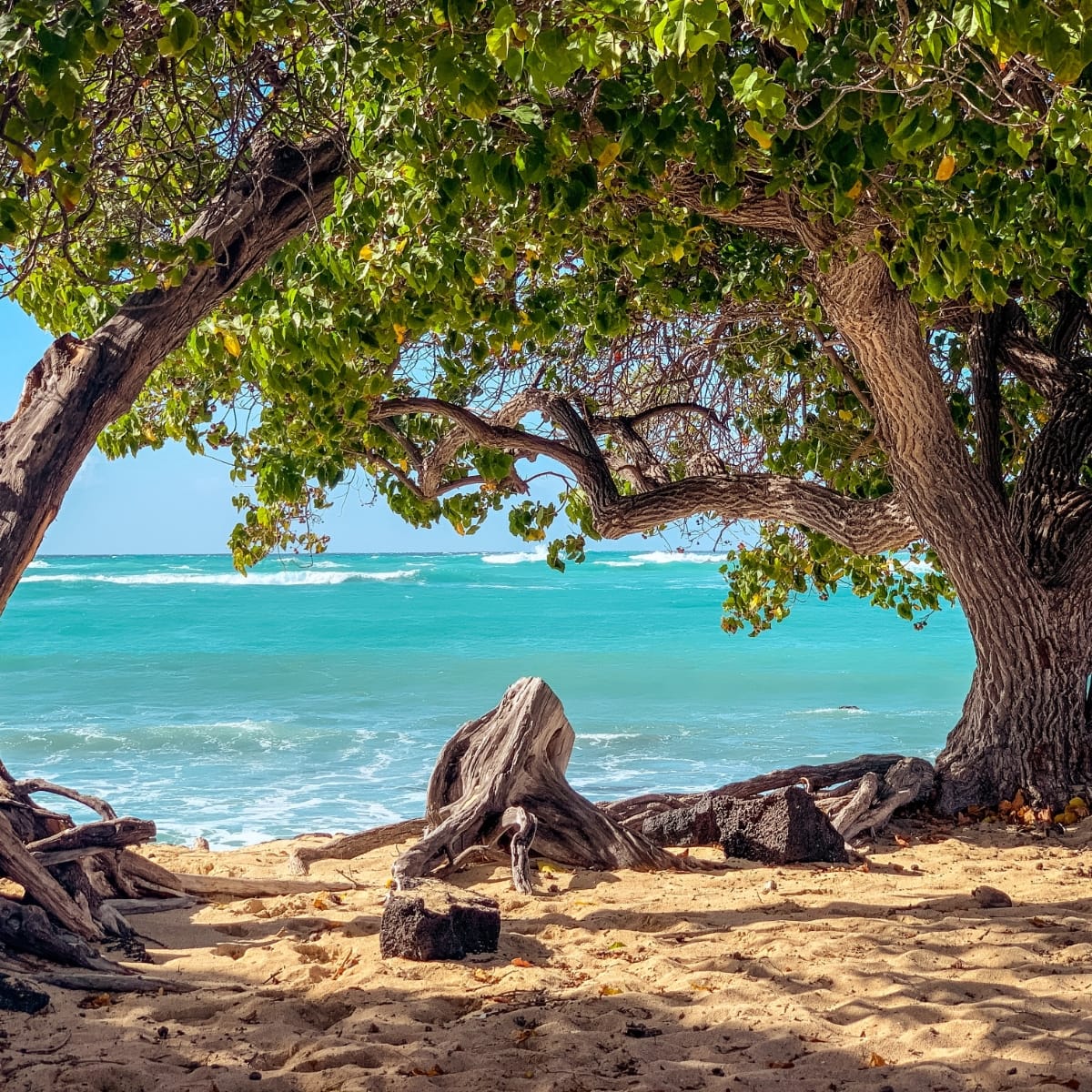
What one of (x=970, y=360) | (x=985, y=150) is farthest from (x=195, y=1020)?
(x=970, y=360)

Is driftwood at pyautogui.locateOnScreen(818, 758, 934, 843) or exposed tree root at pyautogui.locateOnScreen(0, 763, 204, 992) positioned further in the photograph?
driftwood at pyautogui.locateOnScreen(818, 758, 934, 843)

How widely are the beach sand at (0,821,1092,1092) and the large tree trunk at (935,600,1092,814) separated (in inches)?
68.9

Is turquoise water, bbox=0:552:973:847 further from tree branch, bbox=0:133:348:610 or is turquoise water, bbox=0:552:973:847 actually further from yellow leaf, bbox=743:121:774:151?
yellow leaf, bbox=743:121:774:151

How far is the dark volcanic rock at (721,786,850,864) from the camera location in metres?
6.38

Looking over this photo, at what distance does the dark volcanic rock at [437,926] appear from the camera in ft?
14.2

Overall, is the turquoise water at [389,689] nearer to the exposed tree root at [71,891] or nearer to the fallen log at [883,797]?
the fallen log at [883,797]

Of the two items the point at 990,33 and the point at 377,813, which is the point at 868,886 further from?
the point at 377,813

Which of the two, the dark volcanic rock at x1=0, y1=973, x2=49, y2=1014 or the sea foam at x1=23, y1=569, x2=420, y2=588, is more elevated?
the sea foam at x1=23, y1=569, x2=420, y2=588

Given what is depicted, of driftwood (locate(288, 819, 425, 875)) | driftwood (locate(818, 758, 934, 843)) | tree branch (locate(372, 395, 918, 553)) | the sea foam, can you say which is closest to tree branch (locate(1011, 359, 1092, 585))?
tree branch (locate(372, 395, 918, 553))

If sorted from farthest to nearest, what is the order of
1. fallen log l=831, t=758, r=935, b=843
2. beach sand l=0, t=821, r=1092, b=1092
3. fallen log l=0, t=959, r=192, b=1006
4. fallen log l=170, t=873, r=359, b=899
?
fallen log l=831, t=758, r=935, b=843 < fallen log l=170, t=873, r=359, b=899 < fallen log l=0, t=959, r=192, b=1006 < beach sand l=0, t=821, r=1092, b=1092

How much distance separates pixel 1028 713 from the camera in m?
7.39

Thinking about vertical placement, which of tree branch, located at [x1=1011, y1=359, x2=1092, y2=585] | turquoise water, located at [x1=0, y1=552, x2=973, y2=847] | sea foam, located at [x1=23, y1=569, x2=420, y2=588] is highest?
sea foam, located at [x1=23, y1=569, x2=420, y2=588]

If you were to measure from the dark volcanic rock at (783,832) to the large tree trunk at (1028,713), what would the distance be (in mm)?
1452

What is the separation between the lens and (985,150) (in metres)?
4.43
